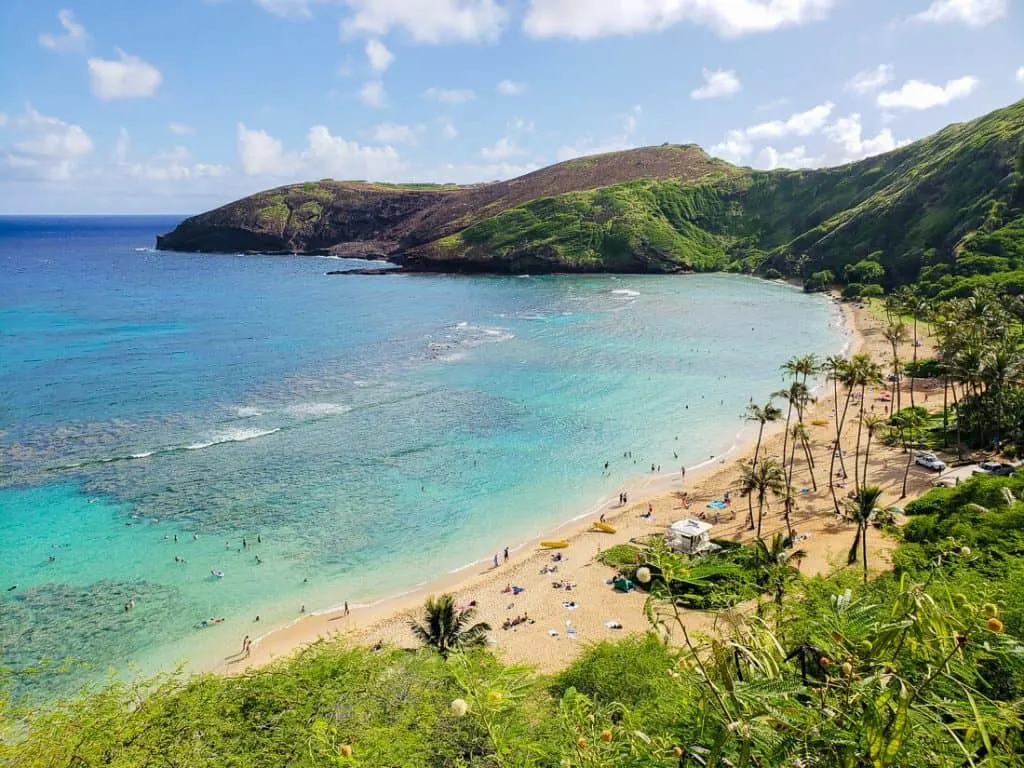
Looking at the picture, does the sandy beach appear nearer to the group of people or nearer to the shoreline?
the shoreline

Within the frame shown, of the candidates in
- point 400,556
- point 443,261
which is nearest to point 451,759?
point 400,556

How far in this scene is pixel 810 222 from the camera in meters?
165

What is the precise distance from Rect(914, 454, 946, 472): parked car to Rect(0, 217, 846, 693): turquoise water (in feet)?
47.5

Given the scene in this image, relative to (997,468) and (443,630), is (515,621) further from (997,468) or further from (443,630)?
(997,468)

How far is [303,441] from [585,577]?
29.0 metres

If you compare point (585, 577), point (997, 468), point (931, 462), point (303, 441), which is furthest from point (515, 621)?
point (931, 462)

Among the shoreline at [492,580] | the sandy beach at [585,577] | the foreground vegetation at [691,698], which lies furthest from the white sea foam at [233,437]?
the foreground vegetation at [691,698]

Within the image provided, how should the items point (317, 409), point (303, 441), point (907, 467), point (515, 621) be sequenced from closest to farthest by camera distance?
point (515, 621) → point (907, 467) → point (303, 441) → point (317, 409)

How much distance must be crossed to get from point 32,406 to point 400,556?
1826 inches

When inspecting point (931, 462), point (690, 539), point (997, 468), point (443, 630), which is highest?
point (997, 468)

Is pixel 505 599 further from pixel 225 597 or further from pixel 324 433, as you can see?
pixel 324 433

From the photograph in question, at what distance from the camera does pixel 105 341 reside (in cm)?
8844

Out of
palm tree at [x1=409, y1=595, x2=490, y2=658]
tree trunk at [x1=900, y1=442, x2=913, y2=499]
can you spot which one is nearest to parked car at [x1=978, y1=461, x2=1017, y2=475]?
tree trunk at [x1=900, y1=442, x2=913, y2=499]

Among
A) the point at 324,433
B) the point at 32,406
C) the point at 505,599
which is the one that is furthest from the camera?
the point at 32,406
